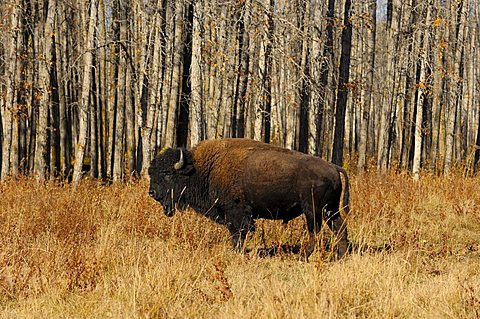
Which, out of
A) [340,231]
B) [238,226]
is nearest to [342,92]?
[340,231]

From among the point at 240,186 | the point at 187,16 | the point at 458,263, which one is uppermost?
the point at 187,16

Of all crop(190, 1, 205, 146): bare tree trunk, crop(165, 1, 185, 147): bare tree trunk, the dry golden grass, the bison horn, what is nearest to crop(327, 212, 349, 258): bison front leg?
the dry golden grass

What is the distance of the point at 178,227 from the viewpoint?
8594 millimetres

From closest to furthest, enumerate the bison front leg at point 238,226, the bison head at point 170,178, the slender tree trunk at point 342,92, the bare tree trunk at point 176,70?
the bison front leg at point 238,226 < the bison head at point 170,178 < the bare tree trunk at point 176,70 < the slender tree trunk at point 342,92

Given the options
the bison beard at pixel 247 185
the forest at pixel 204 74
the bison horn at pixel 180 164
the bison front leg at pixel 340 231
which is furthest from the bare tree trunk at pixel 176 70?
the bison front leg at pixel 340 231

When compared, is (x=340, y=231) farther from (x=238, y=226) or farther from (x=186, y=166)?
(x=186, y=166)

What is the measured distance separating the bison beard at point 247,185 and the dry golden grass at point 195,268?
376 mm

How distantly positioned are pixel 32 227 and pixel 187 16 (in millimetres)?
6679

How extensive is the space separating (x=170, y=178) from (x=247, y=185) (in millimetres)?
1315

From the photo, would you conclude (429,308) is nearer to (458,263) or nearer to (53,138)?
(458,263)

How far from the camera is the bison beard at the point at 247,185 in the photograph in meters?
7.75

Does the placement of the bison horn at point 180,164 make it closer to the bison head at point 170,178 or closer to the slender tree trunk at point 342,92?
→ the bison head at point 170,178

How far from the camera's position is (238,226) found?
810 centimetres

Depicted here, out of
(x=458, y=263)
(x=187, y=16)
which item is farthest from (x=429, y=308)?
(x=187, y=16)
